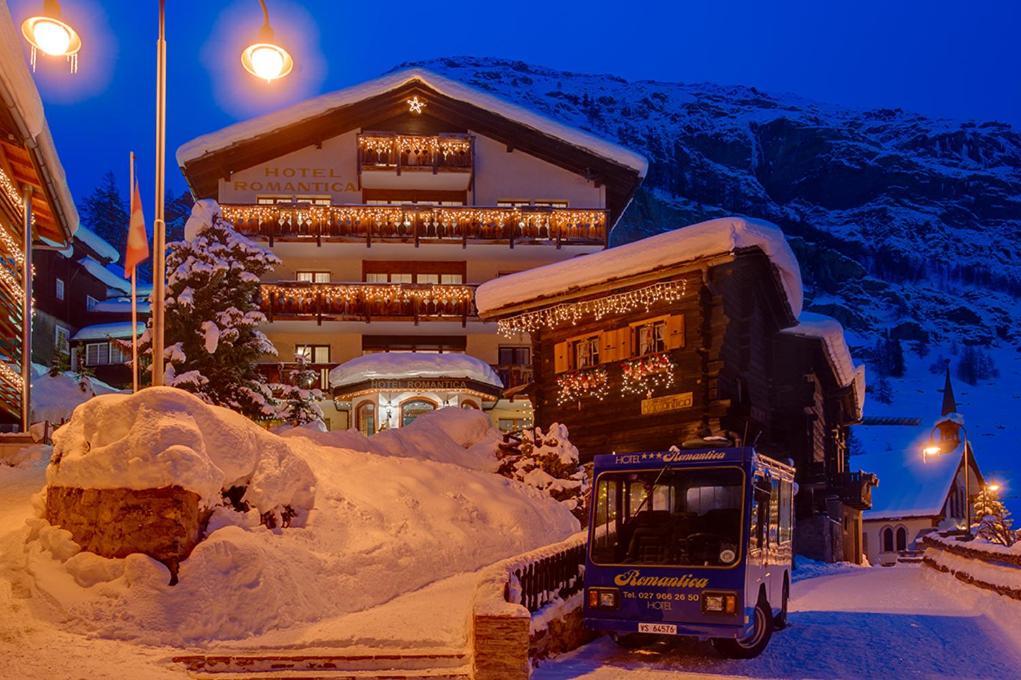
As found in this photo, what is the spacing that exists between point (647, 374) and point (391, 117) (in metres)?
23.5

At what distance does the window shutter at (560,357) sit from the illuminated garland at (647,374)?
241 cm

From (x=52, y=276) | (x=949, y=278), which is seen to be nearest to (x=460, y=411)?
(x=52, y=276)

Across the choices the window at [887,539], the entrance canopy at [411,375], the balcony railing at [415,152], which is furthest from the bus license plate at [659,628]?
the window at [887,539]

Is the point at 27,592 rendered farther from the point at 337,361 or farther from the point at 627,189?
the point at 627,189

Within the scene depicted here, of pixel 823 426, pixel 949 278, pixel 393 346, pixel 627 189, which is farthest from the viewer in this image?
pixel 949 278

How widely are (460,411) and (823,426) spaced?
2011 cm

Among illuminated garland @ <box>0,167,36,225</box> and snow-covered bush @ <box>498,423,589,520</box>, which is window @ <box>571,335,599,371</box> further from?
illuminated garland @ <box>0,167,36,225</box>

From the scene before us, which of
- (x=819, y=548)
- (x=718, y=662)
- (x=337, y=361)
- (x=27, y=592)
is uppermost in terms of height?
(x=337, y=361)

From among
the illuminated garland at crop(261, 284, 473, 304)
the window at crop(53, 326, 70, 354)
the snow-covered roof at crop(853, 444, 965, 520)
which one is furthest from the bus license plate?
the snow-covered roof at crop(853, 444, 965, 520)

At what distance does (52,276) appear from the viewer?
182 feet

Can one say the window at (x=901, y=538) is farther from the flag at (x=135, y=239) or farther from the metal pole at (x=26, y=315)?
the flag at (x=135, y=239)

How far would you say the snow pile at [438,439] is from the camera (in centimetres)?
2339

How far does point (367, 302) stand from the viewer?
43.0m

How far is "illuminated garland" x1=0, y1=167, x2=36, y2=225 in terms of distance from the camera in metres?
22.1
